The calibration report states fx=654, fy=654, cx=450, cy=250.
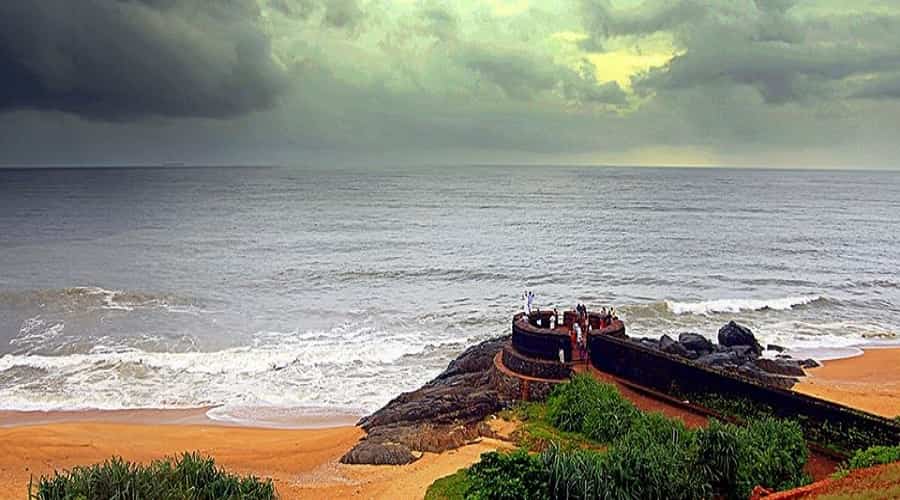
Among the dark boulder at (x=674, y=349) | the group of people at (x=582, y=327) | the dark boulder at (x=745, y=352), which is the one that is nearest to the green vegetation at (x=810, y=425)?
the group of people at (x=582, y=327)

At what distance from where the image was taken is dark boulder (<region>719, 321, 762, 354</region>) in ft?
92.6

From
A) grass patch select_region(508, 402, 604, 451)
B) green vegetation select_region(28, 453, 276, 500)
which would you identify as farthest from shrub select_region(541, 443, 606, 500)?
green vegetation select_region(28, 453, 276, 500)

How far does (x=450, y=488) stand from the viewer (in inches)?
541

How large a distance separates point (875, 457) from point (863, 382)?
1415cm

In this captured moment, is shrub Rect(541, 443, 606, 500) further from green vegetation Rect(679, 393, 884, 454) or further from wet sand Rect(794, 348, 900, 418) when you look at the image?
wet sand Rect(794, 348, 900, 418)

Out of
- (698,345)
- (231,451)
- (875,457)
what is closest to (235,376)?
(231,451)

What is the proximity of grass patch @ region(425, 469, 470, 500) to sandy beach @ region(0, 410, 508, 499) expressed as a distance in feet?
1.95

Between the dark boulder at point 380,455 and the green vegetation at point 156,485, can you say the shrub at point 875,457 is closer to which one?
the dark boulder at point 380,455

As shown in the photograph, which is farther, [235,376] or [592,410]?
[235,376]

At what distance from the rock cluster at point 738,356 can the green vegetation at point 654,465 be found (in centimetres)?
822

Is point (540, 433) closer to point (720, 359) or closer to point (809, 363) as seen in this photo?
point (720, 359)

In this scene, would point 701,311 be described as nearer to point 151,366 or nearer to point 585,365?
point 585,365

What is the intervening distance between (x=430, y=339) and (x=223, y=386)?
1056cm

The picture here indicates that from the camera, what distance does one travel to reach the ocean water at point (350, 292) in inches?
1072
